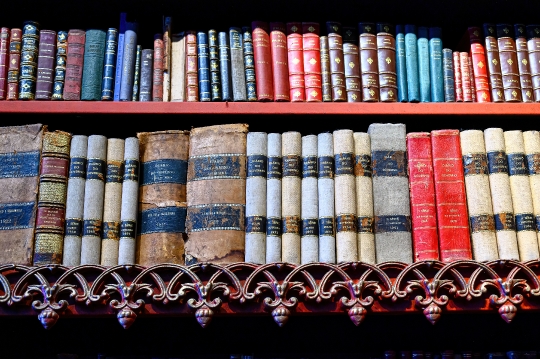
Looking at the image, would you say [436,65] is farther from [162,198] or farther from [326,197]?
[162,198]

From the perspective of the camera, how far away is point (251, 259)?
1307 millimetres

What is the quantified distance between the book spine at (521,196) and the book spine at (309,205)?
0.39 m

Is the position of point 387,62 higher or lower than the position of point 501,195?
higher

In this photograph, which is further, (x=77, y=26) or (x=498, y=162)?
(x=77, y=26)

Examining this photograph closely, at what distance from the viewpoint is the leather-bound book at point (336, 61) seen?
1.47 meters

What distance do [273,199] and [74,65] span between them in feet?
1.70

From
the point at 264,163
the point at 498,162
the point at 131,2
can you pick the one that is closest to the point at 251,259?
the point at 264,163

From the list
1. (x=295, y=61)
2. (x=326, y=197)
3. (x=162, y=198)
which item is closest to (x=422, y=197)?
(x=326, y=197)

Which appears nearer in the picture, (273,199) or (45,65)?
(273,199)

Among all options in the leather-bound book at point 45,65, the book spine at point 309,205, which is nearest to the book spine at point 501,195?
the book spine at point 309,205

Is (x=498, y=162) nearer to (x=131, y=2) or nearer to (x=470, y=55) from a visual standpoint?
(x=470, y=55)

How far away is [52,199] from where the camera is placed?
1344mm

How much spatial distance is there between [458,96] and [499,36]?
172 millimetres

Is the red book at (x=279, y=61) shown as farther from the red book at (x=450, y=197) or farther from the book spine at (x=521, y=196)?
the book spine at (x=521, y=196)
